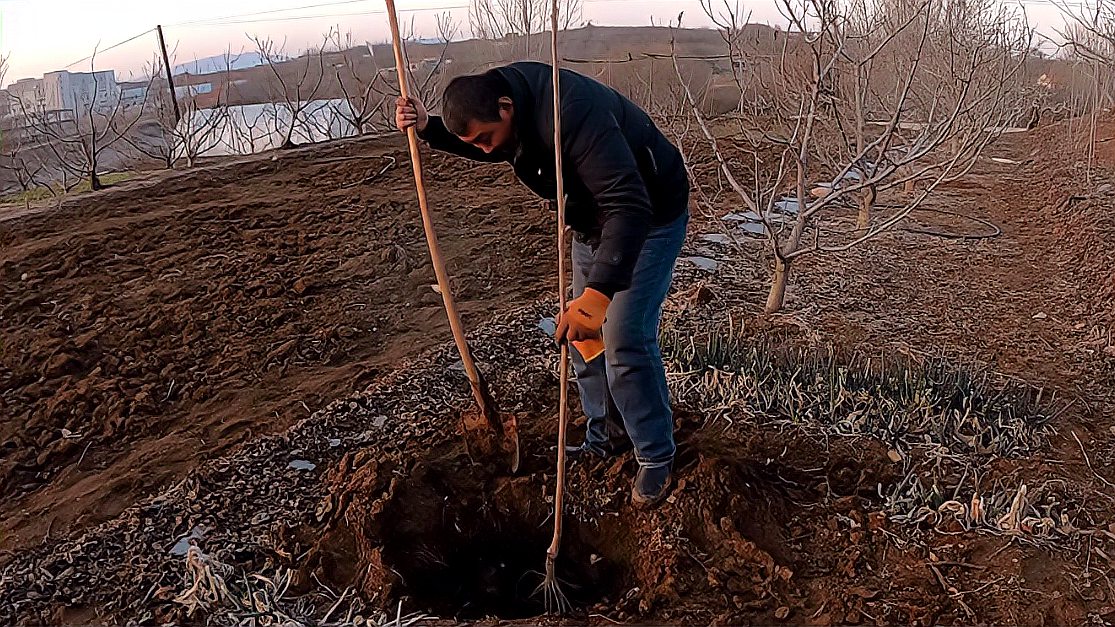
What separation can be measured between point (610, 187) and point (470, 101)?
39 cm

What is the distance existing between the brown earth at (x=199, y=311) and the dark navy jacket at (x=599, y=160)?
5.45 feet

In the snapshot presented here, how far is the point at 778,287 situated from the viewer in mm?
4438

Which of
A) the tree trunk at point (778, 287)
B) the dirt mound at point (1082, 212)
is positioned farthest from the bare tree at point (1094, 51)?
the tree trunk at point (778, 287)

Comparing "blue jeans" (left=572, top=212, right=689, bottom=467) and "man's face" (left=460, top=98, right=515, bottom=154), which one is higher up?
"man's face" (left=460, top=98, right=515, bottom=154)

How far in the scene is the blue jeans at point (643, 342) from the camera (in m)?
2.35

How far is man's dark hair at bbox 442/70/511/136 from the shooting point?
1980 millimetres

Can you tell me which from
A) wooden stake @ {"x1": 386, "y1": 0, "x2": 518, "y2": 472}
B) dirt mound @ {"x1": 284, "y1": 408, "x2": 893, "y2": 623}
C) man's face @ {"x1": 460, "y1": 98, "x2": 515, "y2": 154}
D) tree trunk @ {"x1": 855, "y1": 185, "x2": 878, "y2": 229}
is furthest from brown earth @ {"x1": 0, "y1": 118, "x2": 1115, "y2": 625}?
tree trunk @ {"x1": 855, "y1": 185, "x2": 878, "y2": 229}

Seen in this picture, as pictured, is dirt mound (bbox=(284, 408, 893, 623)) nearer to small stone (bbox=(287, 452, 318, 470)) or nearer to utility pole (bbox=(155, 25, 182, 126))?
small stone (bbox=(287, 452, 318, 470))

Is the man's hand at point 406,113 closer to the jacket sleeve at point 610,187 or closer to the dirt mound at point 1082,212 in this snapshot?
the jacket sleeve at point 610,187

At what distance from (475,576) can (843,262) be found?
392cm

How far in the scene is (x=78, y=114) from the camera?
8.65m

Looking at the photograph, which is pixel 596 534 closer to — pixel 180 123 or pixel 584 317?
pixel 584 317

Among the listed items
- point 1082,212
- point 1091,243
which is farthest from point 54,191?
point 1082,212

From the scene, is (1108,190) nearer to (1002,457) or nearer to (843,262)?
(843,262)
